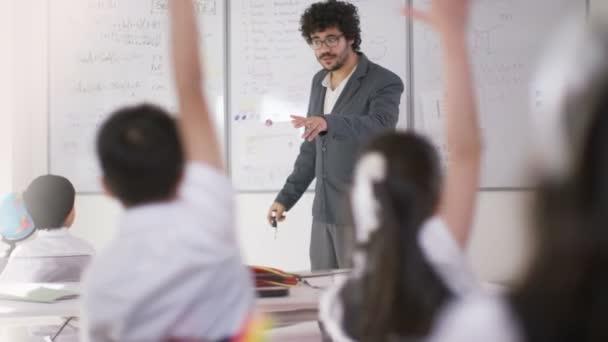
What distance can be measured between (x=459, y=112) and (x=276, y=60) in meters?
3.82

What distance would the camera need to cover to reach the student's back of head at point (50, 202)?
274 cm

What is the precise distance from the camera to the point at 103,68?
197 inches

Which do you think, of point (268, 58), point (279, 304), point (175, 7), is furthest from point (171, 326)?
point (268, 58)

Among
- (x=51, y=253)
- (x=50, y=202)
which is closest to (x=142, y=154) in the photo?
(x=51, y=253)

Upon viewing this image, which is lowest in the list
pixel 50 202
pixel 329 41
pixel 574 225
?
pixel 50 202

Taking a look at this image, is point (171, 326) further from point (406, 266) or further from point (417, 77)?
point (417, 77)

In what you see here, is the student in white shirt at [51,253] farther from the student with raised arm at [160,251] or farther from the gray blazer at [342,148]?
the student with raised arm at [160,251]

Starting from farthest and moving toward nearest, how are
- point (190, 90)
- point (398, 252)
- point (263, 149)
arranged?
1. point (263, 149)
2. point (190, 90)
3. point (398, 252)

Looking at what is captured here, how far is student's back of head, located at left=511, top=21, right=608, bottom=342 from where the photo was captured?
56 cm

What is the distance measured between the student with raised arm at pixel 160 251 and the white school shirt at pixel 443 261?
0.17m

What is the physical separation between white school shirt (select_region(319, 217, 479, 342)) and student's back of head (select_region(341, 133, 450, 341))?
0.11 ft

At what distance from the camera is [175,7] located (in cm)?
125

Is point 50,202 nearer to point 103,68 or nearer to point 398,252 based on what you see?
point 398,252

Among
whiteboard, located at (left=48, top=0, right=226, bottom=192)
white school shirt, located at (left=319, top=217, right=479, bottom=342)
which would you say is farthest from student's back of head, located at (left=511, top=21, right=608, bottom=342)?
whiteboard, located at (left=48, top=0, right=226, bottom=192)
